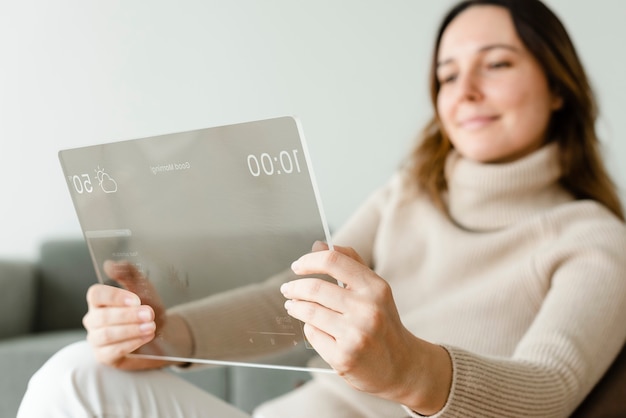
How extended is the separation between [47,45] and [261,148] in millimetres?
1917

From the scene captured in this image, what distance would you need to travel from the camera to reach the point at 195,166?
2.51 feet

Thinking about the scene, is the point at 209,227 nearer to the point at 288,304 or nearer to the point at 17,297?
the point at 288,304

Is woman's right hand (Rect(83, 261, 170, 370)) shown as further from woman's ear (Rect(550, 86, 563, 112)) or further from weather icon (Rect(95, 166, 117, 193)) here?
woman's ear (Rect(550, 86, 563, 112))

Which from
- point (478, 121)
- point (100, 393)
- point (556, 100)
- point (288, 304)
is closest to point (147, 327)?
point (100, 393)

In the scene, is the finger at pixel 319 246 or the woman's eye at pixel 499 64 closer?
the finger at pixel 319 246

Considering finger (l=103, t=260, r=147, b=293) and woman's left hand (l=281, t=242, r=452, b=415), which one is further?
finger (l=103, t=260, r=147, b=293)

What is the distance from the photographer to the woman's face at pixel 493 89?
123 centimetres

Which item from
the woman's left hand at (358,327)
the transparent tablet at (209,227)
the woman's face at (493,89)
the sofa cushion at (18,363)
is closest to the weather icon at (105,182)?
the transparent tablet at (209,227)

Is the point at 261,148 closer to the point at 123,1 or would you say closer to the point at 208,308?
the point at 208,308

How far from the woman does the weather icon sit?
5.5 inches

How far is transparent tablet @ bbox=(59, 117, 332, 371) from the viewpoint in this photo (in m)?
0.71

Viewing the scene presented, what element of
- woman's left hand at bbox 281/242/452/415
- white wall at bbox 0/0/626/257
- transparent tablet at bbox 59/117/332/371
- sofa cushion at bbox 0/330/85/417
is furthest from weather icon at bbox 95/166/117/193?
white wall at bbox 0/0/626/257

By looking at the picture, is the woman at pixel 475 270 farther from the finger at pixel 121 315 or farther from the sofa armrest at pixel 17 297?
the sofa armrest at pixel 17 297

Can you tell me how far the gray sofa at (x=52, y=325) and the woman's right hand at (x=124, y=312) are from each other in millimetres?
817
